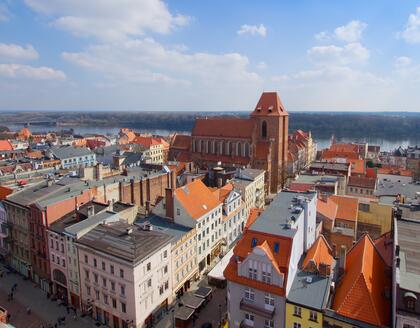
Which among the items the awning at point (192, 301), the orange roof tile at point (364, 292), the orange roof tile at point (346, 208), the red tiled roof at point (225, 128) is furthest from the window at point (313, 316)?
the red tiled roof at point (225, 128)

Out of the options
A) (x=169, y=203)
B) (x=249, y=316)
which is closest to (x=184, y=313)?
(x=249, y=316)

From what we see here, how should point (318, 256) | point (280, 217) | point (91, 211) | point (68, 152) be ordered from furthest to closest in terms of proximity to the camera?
point (68, 152) → point (91, 211) → point (280, 217) → point (318, 256)

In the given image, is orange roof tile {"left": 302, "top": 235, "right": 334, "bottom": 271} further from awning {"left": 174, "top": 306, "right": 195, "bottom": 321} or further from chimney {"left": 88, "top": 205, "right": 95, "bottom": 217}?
chimney {"left": 88, "top": 205, "right": 95, "bottom": 217}

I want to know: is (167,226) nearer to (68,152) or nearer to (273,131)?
(273,131)

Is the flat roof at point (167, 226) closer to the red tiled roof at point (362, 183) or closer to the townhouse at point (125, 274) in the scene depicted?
the townhouse at point (125, 274)

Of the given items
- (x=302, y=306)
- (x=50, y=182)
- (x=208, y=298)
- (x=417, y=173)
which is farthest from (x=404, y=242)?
(x=417, y=173)

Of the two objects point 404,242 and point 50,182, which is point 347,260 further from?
point 50,182

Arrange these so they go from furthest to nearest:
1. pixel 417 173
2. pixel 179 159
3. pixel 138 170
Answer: pixel 179 159 < pixel 417 173 < pixel 138 170
